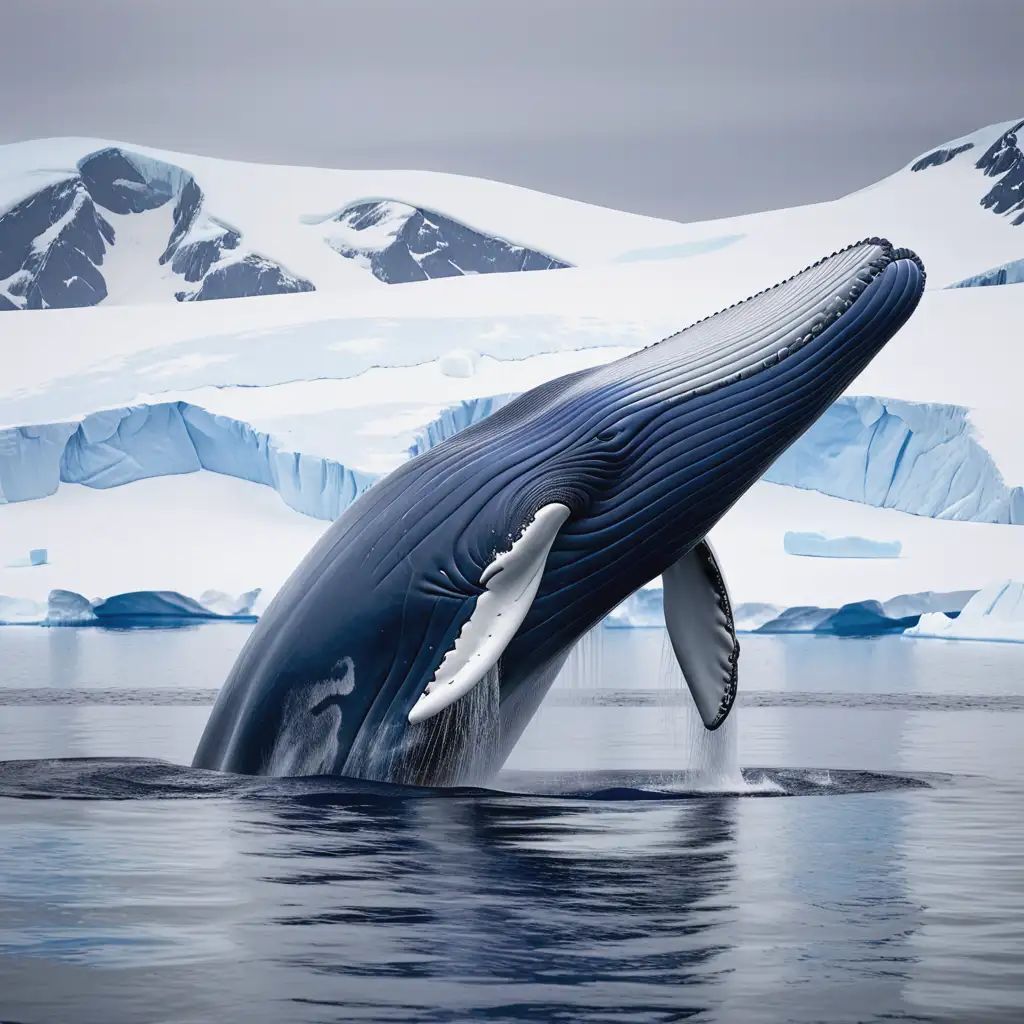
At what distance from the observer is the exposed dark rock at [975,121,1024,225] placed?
75812 millimetres

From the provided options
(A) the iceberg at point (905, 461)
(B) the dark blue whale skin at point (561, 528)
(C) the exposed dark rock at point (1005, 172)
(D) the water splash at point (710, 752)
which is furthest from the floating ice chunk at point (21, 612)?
(C) the exposed dark rock at point (1005, 172)

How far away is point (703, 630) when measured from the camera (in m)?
9.23

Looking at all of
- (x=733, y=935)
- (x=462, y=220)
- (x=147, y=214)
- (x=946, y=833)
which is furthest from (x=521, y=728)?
(x=147, y=214)

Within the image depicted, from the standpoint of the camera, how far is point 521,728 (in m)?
9.06

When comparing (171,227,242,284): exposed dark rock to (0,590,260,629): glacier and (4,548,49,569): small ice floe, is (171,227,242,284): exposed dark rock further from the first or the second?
(0,590,260,629): glacier

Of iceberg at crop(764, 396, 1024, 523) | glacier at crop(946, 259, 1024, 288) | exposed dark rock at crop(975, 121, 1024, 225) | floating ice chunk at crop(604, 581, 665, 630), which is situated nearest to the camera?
floating ice chunk at crop(604, 581, 665, 630)

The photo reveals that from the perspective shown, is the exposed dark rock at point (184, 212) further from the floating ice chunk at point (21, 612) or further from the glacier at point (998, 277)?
the floating ice chunk at point (21, 612)

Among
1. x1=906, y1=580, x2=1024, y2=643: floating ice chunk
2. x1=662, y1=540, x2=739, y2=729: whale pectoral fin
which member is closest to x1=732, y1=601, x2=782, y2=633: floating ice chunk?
x1=906, y1=580, x2=1024, y2=643: floating ice chunk

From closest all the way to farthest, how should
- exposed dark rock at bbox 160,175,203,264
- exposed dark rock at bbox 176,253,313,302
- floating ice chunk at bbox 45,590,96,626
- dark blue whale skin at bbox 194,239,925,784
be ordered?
1. dark blue whale skin at bbox 194,239,925,784
2. floating ice chunk at bbox 45,590,96,626
3. exposed dark rock at bbox 176,253,313,302
4. exposed dark rock at bbox 160,175,203,264

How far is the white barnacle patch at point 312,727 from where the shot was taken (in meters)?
8.45

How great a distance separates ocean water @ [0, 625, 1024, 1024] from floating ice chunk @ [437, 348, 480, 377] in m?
40.0

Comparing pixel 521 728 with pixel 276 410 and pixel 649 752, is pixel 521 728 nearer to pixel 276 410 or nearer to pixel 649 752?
pixel 649 752

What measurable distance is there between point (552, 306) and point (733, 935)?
55.6 metres

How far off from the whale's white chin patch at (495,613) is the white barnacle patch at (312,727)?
29.5 inches
